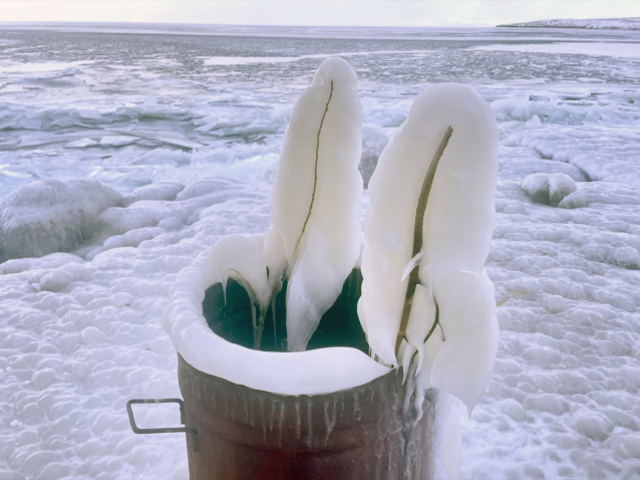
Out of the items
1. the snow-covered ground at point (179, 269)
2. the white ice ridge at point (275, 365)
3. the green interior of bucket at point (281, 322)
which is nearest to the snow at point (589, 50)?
the snow-covered ground at point (179, 269)

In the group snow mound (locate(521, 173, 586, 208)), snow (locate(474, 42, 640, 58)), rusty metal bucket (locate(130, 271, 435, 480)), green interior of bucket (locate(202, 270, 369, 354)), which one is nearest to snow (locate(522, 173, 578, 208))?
snow mound (locate(521, 173, 586, 208))

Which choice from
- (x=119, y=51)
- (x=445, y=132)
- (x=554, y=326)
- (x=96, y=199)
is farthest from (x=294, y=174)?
(x=119, y=51)

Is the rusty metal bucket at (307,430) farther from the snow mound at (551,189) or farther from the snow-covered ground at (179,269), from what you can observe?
the snow mound at (551,189)

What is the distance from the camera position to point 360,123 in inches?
33.5

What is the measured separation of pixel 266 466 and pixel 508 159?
3888 mm

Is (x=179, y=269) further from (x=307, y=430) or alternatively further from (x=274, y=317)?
(x=307, y=430)

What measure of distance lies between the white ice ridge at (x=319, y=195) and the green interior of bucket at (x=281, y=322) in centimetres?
7

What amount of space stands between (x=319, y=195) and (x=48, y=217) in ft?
6.93

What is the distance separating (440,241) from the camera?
60 centimetres

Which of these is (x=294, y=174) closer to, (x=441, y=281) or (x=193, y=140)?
(x=441, y=281)

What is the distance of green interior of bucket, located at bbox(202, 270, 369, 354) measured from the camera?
94 cm

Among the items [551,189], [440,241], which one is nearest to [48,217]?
[440,241]

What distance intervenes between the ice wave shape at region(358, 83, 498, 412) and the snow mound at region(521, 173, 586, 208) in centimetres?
263

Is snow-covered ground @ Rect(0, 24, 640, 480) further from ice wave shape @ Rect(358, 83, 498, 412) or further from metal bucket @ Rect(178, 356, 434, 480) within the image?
ice wave shape @ Rect(358, 83, 498, 412)
